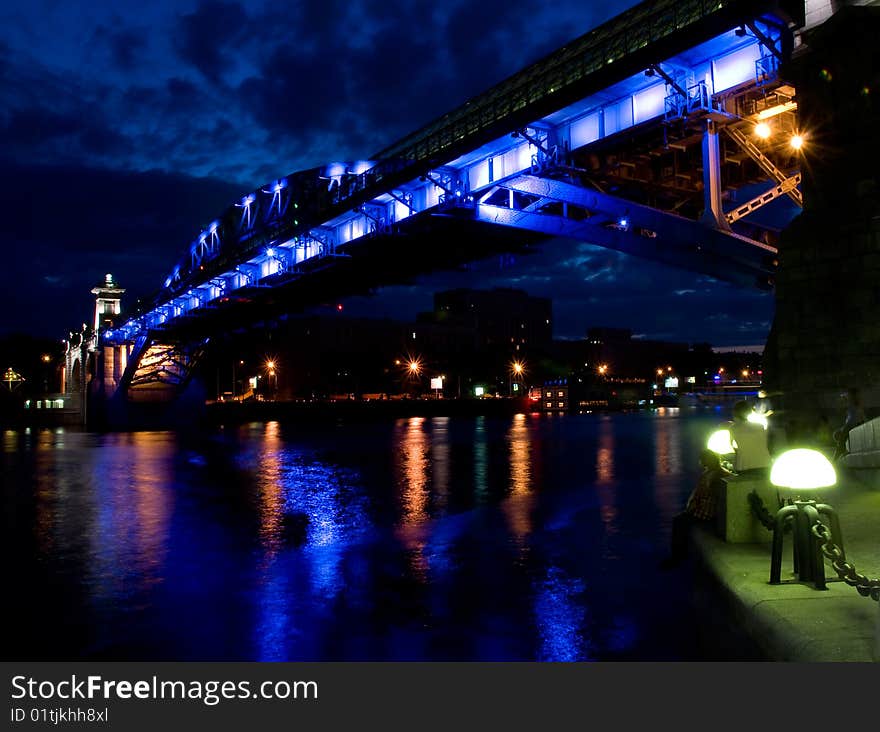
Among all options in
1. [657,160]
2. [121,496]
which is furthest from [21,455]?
[657,160]

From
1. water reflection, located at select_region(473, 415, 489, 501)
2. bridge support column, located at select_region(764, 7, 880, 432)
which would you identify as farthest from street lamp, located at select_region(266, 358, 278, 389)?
bridge support column, located at select_region(764, 7, 880, 432)

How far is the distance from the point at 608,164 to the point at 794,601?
22.1 metres

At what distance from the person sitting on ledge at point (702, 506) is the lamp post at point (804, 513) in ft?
6.60

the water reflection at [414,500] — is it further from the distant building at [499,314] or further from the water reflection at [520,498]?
the distant building at [499,314]

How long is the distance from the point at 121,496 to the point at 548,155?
16.6 m

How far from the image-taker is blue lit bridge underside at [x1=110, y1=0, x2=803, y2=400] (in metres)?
20.5

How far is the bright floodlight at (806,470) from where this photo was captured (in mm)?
5930

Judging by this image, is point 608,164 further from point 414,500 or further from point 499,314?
point 499,314

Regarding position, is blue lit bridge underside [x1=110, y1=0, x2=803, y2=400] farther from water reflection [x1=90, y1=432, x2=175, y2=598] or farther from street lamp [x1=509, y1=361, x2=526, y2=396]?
street lamp [x1=509, y1=361, x2=526, y2=396]

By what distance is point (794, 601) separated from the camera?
5.99 metres

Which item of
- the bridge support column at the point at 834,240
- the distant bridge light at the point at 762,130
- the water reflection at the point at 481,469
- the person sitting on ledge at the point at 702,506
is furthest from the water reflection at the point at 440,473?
the distant bridge light at the point at 762,130

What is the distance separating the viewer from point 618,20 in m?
21.6

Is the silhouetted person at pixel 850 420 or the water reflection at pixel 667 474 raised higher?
the silhouetted person at pixel 850 420
